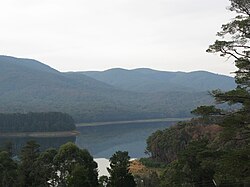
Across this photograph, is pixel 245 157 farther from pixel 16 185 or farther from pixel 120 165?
pixel 16 185

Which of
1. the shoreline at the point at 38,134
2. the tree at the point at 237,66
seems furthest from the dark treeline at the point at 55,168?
the shoreline at the point at 38,134

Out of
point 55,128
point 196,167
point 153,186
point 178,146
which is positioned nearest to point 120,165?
point 196,167

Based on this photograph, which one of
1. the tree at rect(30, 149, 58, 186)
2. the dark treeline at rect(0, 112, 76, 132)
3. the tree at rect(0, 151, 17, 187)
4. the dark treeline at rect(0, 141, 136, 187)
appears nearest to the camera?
the dark treeline at rect(0, 141, 136, 187)

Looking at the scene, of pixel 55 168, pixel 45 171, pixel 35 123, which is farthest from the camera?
pixel 35 123

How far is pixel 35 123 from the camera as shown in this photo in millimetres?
143750

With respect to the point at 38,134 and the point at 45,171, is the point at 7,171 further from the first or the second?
the point at 38,134

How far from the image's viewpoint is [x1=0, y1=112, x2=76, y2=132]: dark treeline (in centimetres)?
14212

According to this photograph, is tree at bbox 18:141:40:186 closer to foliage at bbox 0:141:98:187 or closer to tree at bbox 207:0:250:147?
foliage at bbox 0:141:98:187

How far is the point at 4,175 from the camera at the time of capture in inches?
1309

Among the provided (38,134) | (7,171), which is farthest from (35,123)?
(7,171)

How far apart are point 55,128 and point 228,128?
133503 millimetres

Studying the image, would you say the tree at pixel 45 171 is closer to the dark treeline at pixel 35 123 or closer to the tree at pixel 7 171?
the tree at pixel 7 171

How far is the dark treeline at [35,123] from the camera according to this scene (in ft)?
466

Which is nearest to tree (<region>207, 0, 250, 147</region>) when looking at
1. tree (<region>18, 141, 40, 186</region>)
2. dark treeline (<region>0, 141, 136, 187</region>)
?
dark treeline (<region>0, 141, 136, 187</region>)
